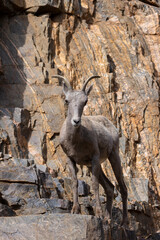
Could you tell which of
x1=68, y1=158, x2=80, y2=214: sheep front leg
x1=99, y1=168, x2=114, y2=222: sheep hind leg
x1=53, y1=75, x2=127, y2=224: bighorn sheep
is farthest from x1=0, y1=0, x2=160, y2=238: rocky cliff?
x1=68, y1=158, x2=80, y2=214: sheep front leg

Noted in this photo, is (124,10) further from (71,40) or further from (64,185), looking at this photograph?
(64,185)

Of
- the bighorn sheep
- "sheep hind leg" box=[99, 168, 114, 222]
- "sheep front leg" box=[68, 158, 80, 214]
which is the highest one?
the bighorn sheep

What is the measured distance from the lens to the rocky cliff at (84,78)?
15469 mm

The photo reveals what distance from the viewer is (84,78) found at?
18422 millimetres

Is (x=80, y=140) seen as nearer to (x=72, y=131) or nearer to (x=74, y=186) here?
(x=72, y=131)

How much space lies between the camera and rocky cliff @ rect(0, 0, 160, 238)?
15.5 metres

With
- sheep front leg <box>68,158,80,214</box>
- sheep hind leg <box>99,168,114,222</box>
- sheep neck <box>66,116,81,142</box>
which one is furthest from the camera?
sheep hind leg <box>99,168,114,222</box>

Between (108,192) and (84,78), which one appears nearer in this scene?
(108,192)

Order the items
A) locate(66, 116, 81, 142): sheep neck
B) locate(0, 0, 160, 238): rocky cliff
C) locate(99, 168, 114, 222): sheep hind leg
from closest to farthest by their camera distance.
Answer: locate(66, 116, 81, 142): sheep neck, locate(99, 168, 114, 222): sheep hind leg, locate(0, 0, 160, 238): rocky cliff

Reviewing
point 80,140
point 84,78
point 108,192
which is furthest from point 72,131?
point 84,78

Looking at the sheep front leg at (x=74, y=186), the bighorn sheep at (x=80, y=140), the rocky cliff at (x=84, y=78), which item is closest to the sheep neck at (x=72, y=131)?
the bighorn sheep at (x=80, y=140)

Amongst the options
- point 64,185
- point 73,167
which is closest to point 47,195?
point 64,185

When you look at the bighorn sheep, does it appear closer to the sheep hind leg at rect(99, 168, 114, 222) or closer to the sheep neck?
the sheep neck

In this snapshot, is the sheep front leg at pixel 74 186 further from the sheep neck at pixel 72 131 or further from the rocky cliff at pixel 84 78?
the rocky cliff at pixel 84 78
